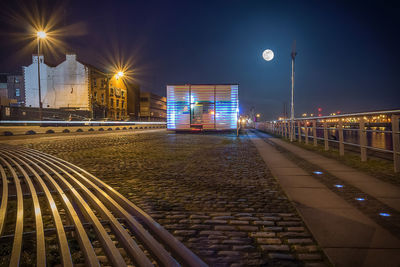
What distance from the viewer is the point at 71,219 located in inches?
101

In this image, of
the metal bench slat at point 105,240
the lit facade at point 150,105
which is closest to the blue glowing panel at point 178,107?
the metal bench slat at point 105,240

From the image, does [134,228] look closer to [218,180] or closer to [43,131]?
[218,180]

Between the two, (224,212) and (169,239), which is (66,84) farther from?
(169,239)

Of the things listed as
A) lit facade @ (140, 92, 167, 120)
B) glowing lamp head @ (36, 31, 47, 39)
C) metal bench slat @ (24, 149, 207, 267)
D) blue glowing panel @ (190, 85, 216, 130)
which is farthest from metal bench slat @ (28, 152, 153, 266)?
lit facade @ (140, 92, 167, 120)

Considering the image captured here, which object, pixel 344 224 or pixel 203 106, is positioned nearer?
pixel 344 224

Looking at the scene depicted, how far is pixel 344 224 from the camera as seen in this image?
2.83m

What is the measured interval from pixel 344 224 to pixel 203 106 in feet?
64.8

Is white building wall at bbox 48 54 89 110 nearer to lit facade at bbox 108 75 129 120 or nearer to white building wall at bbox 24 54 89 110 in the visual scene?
white building wall at bbox 24 54 89 110

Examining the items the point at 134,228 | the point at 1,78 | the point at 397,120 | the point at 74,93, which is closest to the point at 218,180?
the point at 134,228

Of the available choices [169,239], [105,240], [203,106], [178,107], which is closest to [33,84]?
[178,107]

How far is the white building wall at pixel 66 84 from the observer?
46688mm

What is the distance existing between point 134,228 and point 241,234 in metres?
1.07

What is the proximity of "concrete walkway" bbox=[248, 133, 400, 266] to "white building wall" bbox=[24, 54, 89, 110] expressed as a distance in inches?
1892

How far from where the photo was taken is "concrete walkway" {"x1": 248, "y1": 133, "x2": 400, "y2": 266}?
2.15m
